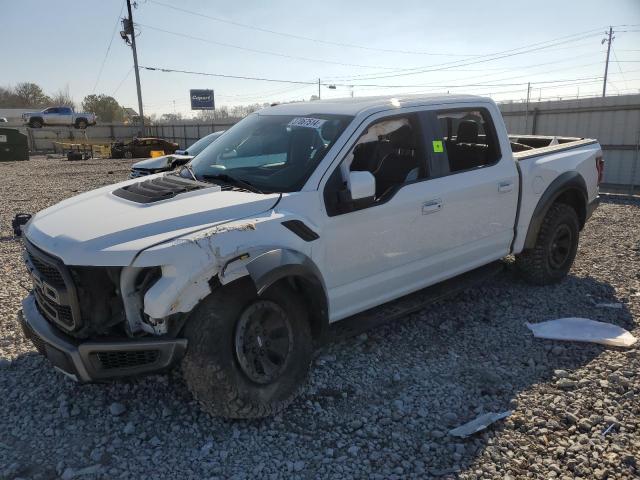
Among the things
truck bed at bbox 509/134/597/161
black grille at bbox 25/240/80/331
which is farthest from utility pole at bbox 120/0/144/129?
black grille at bbox 25/240/80/331

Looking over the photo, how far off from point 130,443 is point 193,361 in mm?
681

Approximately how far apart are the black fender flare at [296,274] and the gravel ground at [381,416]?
1.88ft

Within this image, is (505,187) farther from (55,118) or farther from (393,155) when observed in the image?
(55,118)

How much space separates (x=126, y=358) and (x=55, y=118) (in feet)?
163

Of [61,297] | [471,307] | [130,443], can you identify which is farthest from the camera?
[471,307]

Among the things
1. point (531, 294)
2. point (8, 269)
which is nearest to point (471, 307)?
point (531, 294)

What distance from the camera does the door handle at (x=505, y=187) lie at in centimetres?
450

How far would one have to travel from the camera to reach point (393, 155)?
13.3 ft

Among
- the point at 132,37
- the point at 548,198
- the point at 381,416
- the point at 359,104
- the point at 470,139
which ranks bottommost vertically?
the point at 381,416

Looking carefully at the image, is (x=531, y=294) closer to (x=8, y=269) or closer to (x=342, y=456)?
(x=342, y=456)

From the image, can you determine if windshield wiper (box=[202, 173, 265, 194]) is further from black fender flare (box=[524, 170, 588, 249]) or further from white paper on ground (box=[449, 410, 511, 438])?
black fender flare (box=[524, 170, 588, 249])

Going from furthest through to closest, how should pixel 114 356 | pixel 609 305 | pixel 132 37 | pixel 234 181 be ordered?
1. pixel 132 37
2. pixel 609 305
3. pixel 234 181
4. pixel 114 356

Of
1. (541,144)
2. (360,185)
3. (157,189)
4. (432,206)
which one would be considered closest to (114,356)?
(157,189)

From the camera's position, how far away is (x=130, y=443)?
9.61ft
